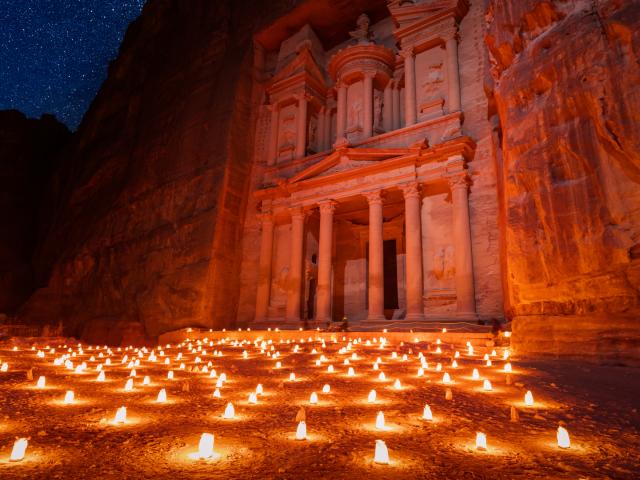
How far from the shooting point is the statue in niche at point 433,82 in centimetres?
2094

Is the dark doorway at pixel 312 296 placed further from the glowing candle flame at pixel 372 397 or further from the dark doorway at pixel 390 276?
the glowing candle flame at pixel 372 397

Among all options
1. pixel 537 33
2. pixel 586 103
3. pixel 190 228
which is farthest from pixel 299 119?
pixel 586 103

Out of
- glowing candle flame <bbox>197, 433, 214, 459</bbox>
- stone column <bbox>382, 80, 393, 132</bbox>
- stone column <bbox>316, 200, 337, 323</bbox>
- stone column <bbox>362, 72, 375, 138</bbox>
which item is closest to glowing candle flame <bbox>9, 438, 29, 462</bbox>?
glowing candle flame <bbox>197, 433, 214, 459</bbox>

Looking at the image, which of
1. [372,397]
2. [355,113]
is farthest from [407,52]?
[372,397]

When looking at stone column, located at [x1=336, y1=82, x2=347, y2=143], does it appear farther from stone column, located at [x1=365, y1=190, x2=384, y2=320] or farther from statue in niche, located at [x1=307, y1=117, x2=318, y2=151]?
stone column, located at [x1=365, y1=190, x2=384, y2=320]

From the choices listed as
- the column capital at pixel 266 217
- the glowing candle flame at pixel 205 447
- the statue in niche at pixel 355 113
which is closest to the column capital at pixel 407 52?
the statue in niche at pixel 355 113

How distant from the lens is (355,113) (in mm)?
23922

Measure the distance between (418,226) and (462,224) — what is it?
195cm

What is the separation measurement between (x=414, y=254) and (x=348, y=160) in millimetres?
6419

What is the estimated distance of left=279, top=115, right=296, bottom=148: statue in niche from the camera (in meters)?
26.1

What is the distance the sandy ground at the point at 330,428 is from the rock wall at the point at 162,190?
51.4ft

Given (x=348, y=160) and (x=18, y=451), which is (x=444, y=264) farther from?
(x=18, y=451)

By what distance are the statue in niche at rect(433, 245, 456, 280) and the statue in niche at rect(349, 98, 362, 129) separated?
32.1 feet

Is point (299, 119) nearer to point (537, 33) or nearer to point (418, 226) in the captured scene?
point (418, 226)
